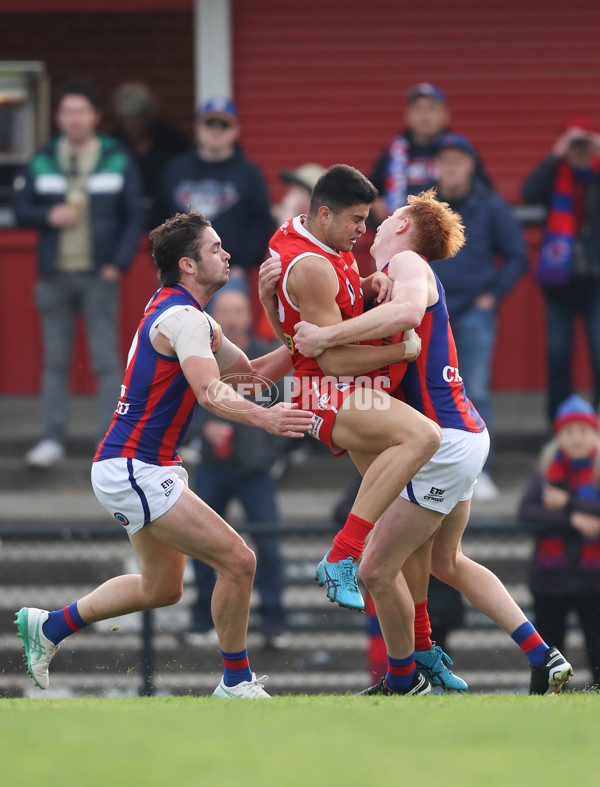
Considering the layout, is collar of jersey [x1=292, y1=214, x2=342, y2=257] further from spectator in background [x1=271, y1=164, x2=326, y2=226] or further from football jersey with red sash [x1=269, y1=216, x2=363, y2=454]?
spectator in background [x1=271, y1=164, x2=326, y2=226]

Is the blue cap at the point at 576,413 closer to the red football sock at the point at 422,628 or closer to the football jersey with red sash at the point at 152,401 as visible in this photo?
the red football sock at the point at 422,628

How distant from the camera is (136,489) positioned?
5902mm

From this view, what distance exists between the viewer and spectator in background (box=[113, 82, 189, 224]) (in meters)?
11.4

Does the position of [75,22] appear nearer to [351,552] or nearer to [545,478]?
[545,478]

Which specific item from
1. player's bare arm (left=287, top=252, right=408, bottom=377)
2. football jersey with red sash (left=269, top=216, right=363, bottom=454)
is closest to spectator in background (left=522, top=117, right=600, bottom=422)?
football jersey with red sash (left=269, top=216, right=363, bottom=454)

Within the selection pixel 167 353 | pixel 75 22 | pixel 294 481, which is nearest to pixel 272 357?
pixel 167 353

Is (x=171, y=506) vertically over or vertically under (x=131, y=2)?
under

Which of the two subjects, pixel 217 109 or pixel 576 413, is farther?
pixel 217 109

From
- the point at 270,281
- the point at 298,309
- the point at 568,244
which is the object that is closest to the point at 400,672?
the point at 298,309

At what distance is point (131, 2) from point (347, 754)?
915cm

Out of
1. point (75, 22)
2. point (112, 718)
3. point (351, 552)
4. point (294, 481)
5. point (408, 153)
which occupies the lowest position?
point (294, 481)

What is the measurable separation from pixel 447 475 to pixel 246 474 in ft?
11.3

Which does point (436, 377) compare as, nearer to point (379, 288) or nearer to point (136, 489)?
point (379, 288)

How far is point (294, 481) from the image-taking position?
10.9 metres
